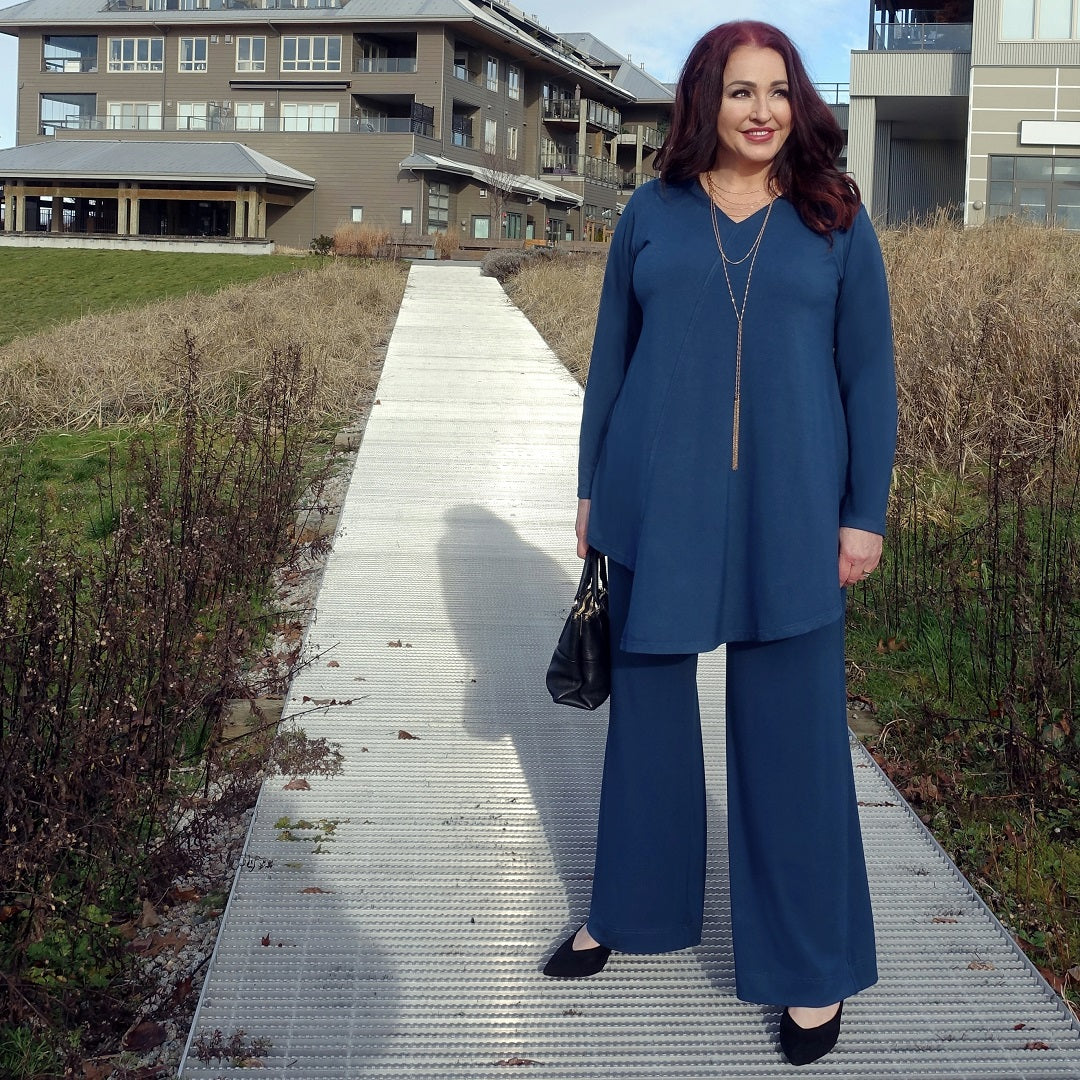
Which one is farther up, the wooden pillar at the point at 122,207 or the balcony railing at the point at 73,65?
the balcony railing at the point at 73,65

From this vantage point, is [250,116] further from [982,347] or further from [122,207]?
[982,347]

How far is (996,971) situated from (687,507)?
4.73ft

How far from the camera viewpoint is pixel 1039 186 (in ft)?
98.1

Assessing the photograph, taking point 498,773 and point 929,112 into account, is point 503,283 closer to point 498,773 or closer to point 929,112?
point 929,112

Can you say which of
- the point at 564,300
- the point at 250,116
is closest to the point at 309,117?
the point at 250,116

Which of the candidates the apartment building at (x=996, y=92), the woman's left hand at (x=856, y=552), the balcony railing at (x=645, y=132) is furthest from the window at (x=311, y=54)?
the woman's left hand at (x=856, y=552)

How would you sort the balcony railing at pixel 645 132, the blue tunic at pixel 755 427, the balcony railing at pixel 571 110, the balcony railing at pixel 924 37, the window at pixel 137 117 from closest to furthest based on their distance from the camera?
the blue tunic at pixel 755 427, the balcony railing at pixel 924 37, the window at pixel 137 117, the balcony railing at pixel 571 110, the balcony railing at pixel 645 132

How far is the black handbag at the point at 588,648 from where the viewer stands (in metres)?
2.92

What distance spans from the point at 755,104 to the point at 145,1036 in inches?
93.9

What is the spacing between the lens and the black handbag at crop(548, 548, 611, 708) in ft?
9.59

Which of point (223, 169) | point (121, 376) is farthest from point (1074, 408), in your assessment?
point (223, 169)

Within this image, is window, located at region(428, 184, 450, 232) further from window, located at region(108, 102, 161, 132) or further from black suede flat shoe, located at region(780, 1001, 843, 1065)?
black suede flat shoe, located at region(780, 1001, 843, 1065)

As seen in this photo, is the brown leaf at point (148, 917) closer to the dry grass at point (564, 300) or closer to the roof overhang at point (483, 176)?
the dry grass at point (564, 300)

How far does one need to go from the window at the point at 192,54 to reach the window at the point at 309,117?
4086mm
